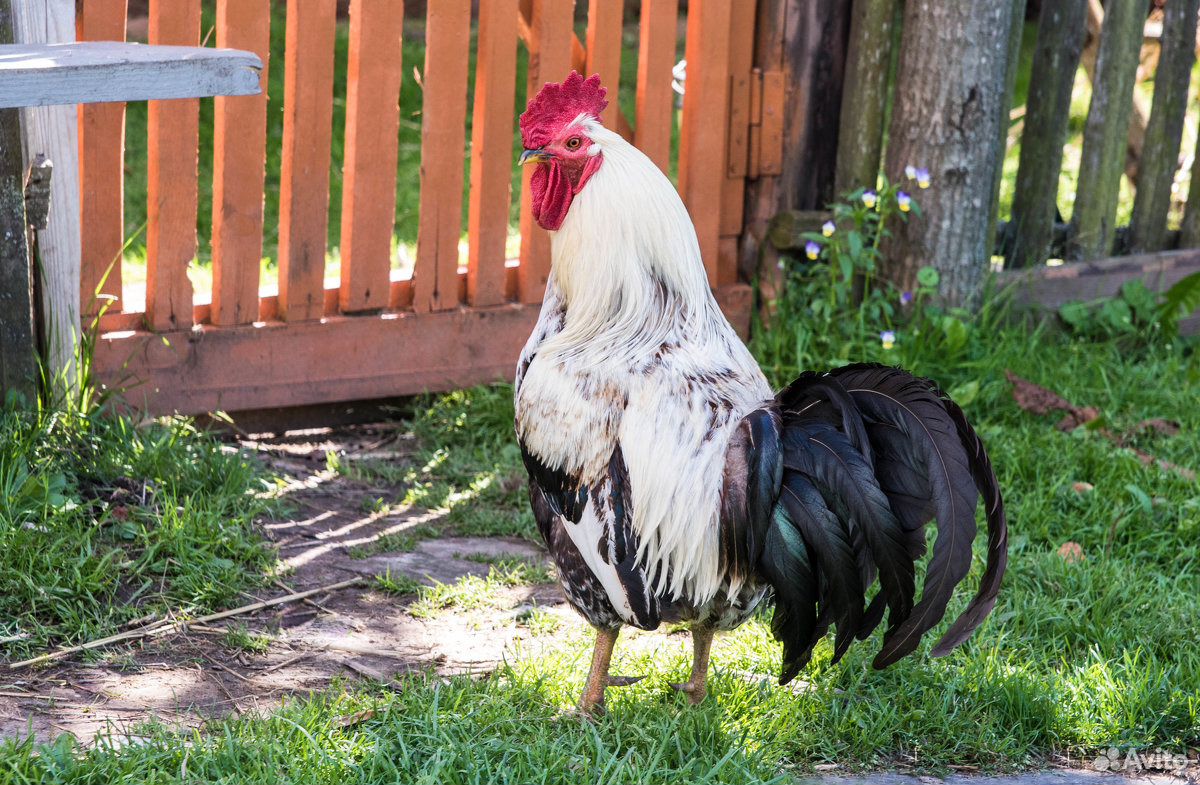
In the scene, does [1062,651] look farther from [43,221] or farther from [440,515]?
[43,221]

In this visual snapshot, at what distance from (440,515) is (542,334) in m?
1.43

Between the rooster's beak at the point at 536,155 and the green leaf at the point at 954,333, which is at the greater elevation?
the rooster's beak at the point at 536,155

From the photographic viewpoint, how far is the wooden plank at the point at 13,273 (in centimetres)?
390

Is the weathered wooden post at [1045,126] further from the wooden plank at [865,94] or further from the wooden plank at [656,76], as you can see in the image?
the wooden plank at [656,76]

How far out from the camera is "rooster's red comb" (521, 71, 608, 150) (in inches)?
128

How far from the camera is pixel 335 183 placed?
7742 millimetres

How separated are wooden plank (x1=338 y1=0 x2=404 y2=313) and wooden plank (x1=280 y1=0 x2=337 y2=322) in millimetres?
91

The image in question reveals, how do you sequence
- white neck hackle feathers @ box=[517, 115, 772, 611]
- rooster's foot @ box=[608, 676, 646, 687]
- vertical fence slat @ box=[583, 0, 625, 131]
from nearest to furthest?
white neck hackle feathers @ box=[517, 115, 772, 611], rooster's foot @ box=[608, 676, 646, 687], vertical fence slat @ box=[583, 0, 625, 131]

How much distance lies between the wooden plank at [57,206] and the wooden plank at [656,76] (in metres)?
2.25

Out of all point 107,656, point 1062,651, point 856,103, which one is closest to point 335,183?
point 856,103

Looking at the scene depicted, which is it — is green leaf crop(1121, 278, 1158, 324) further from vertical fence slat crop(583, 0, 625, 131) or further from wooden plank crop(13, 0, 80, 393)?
wooden plank crop(13, 0, 80, 393)

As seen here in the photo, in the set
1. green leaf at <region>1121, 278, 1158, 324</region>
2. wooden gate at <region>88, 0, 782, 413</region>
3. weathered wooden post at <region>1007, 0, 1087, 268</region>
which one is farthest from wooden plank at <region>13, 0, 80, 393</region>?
green leaf at <region>1121, 278, 1158, 324</region>

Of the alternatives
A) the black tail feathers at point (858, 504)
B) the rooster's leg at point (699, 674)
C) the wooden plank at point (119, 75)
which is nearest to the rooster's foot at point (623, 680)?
the rooster's leg at point (699, 674)

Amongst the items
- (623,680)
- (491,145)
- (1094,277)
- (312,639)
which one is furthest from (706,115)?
(312,639)
